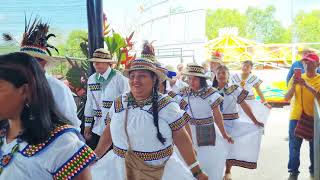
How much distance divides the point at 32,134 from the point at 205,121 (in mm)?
3339

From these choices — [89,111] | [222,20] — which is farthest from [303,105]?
[222,20]

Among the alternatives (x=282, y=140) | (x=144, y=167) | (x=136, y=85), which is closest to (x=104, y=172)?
(x=144, y=167)

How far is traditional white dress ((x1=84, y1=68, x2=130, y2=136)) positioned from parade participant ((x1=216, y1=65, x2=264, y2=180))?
1.38m

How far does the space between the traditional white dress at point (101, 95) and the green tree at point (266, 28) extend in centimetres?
4619

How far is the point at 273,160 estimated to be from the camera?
22.2 ft

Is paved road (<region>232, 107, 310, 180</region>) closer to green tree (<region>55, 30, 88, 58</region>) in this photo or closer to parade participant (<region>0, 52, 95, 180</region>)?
green tree (<region>55, 30, 88, 58</region>)

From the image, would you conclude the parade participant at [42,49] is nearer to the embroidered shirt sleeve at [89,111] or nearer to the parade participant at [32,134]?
the parade participant at [32,134]

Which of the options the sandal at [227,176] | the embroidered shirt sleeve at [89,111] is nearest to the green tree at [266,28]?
the sandal at [227,176]

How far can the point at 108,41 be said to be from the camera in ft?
20.1

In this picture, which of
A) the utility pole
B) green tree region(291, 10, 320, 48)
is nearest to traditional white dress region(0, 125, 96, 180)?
the utility pole

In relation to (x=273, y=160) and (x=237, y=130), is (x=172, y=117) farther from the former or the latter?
(x=273, y=160)

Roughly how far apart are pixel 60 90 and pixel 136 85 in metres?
0.59

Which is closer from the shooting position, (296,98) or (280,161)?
(296,98)

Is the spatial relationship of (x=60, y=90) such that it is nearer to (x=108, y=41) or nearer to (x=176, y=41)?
(x=108, y=41)
